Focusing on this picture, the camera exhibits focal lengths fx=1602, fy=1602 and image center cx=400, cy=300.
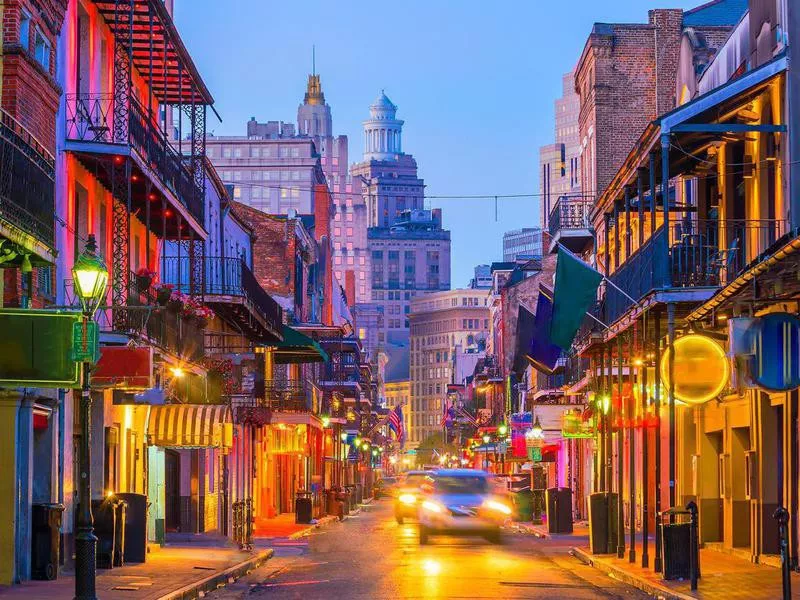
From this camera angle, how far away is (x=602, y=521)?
29438 millimetres

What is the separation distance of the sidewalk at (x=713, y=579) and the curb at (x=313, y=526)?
12.5 m

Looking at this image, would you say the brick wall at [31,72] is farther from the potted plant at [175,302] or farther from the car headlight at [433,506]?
the car headlight at [433,506]

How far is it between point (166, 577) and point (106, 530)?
9.23 ft

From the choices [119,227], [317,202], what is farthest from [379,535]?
[317,202]

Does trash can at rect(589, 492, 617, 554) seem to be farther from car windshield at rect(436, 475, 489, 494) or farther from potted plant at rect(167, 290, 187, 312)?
potted plant at rect(167, 290, 187, 312)

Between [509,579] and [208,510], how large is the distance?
69.7 feet

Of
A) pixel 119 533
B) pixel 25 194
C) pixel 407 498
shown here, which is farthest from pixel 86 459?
pixel 407 498

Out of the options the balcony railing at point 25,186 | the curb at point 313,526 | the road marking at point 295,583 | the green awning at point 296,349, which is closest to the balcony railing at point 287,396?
the green awning at point 296,349

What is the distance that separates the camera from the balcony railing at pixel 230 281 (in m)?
41.8

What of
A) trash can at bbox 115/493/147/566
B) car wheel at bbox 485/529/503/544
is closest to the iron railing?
car wheel at bbox 485/529/503/544

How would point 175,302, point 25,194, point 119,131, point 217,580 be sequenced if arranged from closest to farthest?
point 25,194 < point 217,580 < point 119,131 < point 175,302

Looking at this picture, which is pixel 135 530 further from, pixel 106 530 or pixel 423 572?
pixel 423 572

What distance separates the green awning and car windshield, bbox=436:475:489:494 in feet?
54.7

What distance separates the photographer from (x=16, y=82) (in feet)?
72.0
